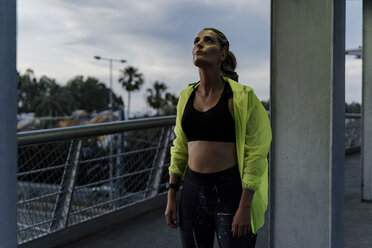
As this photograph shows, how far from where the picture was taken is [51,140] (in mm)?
4383

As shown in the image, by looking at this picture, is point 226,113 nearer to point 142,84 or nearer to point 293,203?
point 293,203

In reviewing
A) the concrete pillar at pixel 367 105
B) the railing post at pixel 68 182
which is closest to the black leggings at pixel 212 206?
the railing post at pixel 68 182

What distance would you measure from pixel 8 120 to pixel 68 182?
3598 millimetres

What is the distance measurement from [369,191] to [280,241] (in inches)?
145

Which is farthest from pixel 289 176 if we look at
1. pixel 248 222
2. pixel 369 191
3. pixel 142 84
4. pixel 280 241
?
pixel 142 84

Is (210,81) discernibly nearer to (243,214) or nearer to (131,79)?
(243,214)

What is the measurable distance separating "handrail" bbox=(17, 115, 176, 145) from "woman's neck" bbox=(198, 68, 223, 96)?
94.5 inches

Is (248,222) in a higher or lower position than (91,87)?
lower

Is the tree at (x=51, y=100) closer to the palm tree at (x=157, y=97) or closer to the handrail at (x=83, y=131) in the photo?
the palm tree at (x=157, y=97)

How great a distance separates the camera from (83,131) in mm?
4801

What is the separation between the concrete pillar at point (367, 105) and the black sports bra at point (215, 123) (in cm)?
507

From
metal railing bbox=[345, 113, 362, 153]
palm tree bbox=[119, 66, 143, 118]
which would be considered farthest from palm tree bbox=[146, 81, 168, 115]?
metal railing bbox=[345, 113, 362, 153]

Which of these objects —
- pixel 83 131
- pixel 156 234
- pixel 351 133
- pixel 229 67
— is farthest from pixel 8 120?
pixel 351 133

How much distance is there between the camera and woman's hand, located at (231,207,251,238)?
2.14m
